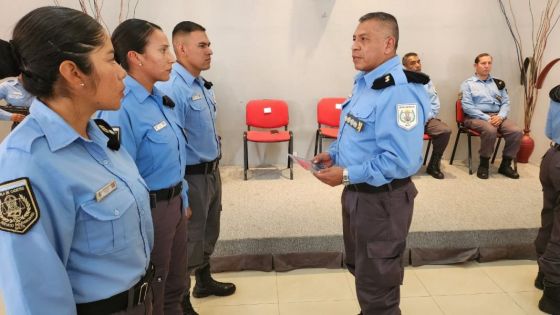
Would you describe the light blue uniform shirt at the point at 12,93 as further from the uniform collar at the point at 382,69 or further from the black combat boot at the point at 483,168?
the black combat boot at the point at 483,168

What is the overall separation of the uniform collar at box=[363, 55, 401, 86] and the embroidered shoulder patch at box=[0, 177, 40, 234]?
1460 millimetres

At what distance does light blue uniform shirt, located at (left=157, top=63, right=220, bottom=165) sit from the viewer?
6.89ft

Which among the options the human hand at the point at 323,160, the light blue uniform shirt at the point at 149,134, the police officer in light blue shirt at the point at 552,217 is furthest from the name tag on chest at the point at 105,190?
the police officer in light blue shirt at the point at 552,217

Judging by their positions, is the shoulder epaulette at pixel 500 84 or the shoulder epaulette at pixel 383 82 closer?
the shoulder epaulette at pixel 383 82

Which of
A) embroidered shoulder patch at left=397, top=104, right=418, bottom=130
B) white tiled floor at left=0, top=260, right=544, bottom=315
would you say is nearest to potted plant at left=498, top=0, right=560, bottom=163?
white tiled floor at left=0, top=260, right=544, bottom=315

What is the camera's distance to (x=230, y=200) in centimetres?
364

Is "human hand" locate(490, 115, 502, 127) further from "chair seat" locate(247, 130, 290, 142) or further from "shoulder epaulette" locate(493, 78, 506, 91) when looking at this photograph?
"chair seat" locate(247, 130, 290, 142)

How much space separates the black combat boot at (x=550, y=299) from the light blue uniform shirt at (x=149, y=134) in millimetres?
2226

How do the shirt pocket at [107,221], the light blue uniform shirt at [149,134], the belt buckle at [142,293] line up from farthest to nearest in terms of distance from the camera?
the light blue uniform shirt at [149,134] < the belt buckle at [142,293] < the shirt pocket at [107,221]

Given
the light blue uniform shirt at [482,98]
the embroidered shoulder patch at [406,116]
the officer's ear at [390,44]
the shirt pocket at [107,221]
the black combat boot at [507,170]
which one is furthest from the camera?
the light blue uniform shirt at [482,98]

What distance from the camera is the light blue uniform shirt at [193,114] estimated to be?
2100 mm

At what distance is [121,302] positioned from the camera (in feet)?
3.49

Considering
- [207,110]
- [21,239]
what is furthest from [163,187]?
[21,239]

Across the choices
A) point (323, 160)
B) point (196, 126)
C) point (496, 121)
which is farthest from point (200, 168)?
point (496, 121)
